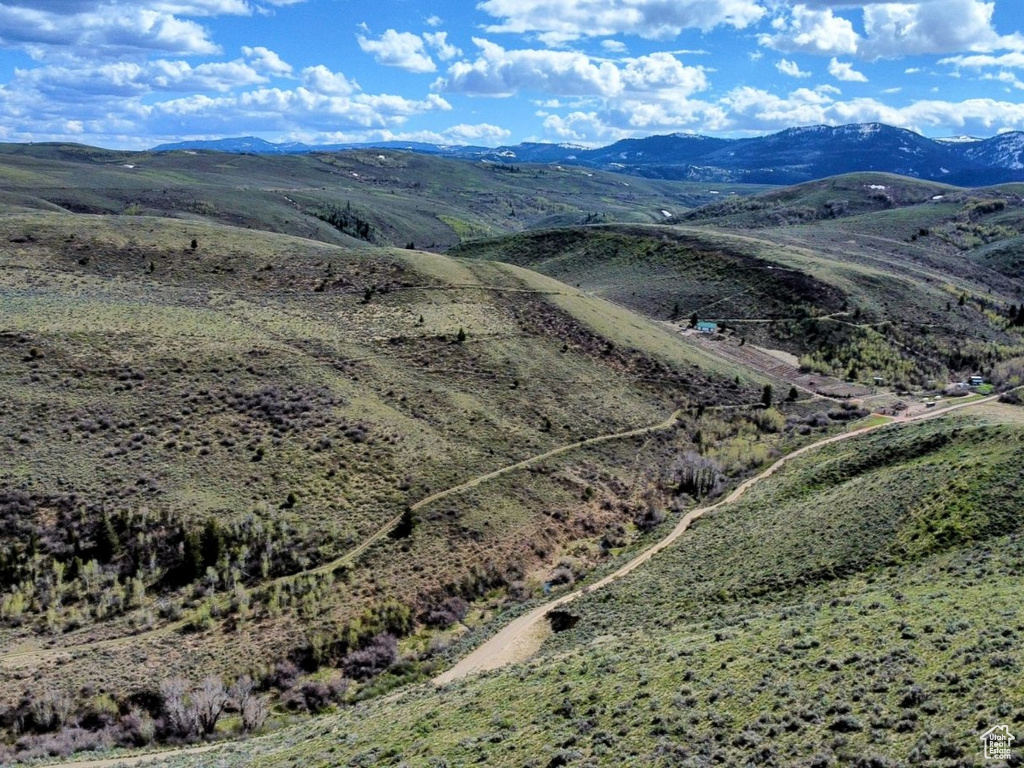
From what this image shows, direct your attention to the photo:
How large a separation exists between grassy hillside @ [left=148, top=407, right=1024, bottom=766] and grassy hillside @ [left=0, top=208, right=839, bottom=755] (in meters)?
8.36

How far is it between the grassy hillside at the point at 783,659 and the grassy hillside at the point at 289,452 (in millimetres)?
8360

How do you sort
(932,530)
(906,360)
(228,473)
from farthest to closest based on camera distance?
(906,360)
(228,473)
(932,530)

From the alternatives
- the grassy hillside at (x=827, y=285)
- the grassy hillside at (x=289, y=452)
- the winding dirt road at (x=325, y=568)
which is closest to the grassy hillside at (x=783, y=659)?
the grassy hillside at (x=289, y=452)

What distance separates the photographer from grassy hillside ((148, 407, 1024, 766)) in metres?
19.9

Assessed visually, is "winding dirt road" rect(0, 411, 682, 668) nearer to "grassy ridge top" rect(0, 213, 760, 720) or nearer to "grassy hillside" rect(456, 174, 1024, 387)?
"grassy ridge top" rect(0, 213, 760, 720)

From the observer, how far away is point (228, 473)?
152 ft

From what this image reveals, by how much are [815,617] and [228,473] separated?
34.2 m

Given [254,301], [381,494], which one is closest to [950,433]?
[381,494]

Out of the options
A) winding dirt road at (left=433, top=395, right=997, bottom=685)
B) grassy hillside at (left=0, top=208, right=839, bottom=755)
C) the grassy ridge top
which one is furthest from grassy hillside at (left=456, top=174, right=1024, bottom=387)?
winding dirt road at (left=433, top=395, right=997, bottom=685)

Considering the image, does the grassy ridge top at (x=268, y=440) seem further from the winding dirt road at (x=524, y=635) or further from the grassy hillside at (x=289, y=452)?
the winding dirt road at (x=524, y=635)

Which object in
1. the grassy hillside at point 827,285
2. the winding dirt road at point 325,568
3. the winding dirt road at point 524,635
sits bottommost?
the winding dirt road at point 524,635

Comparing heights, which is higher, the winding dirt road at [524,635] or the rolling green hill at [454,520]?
the rolling green hill at [454,520]

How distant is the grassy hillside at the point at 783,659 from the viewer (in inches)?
782

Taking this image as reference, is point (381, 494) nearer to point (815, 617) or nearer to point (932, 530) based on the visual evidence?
point (815, 617)
